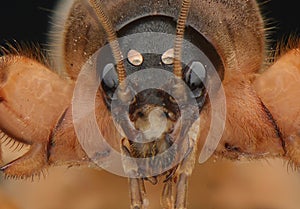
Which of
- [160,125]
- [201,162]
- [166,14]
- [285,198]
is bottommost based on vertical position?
[285,198]

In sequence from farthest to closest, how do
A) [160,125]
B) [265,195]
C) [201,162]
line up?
[265,195] → [201,162] → [160,125]

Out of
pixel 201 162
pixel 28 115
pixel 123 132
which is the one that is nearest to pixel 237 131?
pixel 201 162

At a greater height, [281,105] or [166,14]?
[166,14]

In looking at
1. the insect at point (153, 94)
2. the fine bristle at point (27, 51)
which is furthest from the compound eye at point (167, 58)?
the fine bristle at point (27, 51)

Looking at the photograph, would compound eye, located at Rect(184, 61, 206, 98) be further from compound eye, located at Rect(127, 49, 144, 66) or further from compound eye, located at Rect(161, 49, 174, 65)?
compound eye, located at Rect(127, 49, 144, 66)

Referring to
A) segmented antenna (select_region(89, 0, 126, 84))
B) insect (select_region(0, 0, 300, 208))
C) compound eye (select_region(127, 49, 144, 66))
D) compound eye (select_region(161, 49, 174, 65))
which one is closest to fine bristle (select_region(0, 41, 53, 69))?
insect (select_region(0, 0, 300, 208))

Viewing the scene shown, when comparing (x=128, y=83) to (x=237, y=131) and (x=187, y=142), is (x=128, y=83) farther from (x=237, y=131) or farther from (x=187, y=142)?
(x=237, y=131)

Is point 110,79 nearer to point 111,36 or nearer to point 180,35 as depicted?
point 111,36
